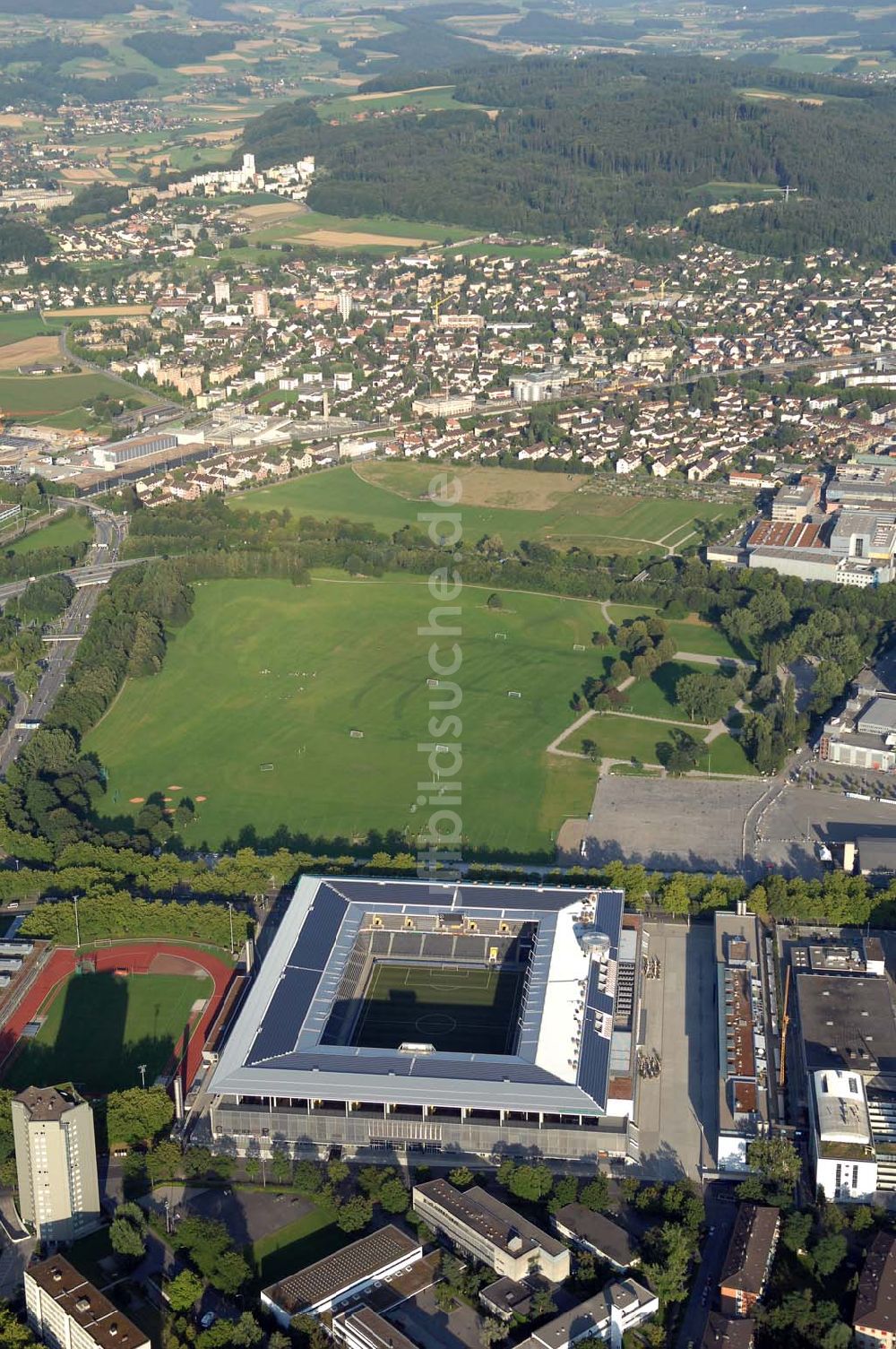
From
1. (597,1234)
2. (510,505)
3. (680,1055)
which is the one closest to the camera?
(597,1234)

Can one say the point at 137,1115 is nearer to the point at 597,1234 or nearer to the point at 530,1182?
the point at 530,1182

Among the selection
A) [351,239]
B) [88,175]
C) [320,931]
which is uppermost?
[88,175]

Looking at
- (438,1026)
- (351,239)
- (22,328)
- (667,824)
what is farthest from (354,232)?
(438,1026)

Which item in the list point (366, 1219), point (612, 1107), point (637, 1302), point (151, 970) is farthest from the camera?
point (151, 970)

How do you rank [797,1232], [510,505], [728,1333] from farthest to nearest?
[510,505] < [797,1232] < [728,1333]

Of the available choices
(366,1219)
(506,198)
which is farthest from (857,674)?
(506,198)

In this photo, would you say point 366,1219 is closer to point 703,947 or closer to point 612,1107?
point 612,1107

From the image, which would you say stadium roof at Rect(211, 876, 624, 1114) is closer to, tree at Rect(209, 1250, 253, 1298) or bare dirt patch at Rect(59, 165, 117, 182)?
tree at Rect(209, 1250, 253, 1298)
